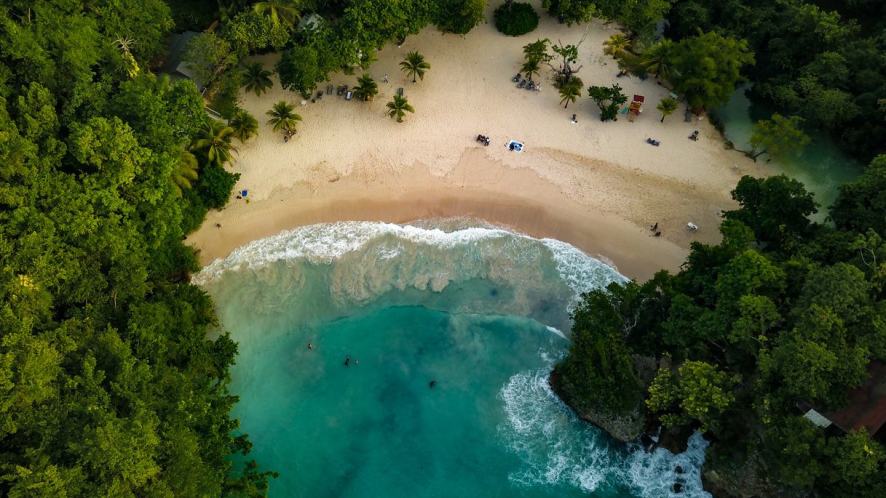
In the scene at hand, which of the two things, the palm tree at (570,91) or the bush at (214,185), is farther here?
the palm tree at (570,91)

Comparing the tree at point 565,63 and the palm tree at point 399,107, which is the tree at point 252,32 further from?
the tree at point 565,63

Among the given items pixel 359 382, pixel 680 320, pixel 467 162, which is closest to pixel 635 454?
pixel 680 320

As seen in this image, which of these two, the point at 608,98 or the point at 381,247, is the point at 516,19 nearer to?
the point at 608,98

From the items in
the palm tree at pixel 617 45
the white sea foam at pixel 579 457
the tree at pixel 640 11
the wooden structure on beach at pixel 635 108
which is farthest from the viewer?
the palm tree at pixel 617 45

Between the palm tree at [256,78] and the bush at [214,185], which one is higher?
the palm tree at [256,78]

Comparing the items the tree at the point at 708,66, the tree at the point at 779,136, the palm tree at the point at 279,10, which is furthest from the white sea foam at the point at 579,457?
the palm tree at the point at 279,10

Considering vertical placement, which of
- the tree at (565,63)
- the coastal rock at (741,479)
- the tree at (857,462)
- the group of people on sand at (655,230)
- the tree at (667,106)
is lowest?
the coastal rock at (741,479)

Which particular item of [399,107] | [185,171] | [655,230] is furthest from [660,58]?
[185,171]
